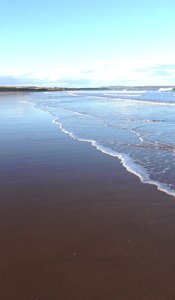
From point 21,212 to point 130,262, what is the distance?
2.45 meters

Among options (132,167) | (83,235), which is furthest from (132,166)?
(83,235)

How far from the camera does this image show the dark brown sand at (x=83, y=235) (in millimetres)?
4320

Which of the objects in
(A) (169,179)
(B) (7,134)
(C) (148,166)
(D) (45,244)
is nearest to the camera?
(D) (45,244)

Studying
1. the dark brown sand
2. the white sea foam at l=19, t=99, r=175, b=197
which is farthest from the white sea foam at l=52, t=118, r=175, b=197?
the dark brown sand

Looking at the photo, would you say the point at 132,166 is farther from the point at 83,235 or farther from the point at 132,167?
the point at 83,235

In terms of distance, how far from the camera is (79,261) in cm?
485

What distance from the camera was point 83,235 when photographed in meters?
5.63

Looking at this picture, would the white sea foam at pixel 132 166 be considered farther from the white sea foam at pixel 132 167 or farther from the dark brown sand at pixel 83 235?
the dark brown sand at pixel 83 235

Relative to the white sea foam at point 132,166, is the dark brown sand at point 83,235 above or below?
below

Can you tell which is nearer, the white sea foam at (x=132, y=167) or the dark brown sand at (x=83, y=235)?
the dark brown sand at (x=83, y=235)

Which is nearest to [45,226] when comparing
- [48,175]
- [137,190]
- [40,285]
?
[40,285]

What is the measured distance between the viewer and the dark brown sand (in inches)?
170

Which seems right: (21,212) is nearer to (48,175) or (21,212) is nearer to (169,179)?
(48,175)

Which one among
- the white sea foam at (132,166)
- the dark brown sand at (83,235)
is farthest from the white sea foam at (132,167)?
the dark brown sand at (83,235)
